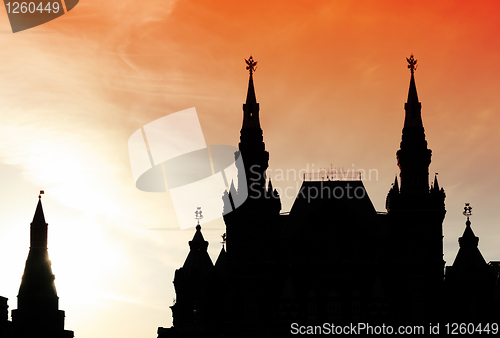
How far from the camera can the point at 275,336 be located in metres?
91.9

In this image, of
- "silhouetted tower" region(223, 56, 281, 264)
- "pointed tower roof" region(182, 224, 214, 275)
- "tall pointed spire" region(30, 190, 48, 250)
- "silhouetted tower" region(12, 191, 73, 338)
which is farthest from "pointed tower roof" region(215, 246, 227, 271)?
"tall pointed spire" region(30, 190, 48, 250)

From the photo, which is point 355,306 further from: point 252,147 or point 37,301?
point 37,301

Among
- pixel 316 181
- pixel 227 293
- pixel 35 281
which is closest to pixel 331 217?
pixel 316 181

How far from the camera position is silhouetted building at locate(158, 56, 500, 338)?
93250mm

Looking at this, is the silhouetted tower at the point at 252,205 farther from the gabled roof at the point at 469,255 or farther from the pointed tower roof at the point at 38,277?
the pointed tower roof at the point at 38,277

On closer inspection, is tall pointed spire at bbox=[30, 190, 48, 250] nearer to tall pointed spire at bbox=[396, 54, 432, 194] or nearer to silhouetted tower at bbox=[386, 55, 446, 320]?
silhouetted tower at bbox=[386, 55, 446, 320]

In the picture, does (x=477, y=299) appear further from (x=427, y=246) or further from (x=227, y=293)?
(x=227, y=293)

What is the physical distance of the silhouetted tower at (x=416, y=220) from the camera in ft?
308

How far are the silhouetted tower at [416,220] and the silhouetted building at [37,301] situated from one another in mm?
46962

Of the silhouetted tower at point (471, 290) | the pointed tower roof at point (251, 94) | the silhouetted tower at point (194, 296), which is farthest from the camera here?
the pointed tower roof at point (251, 94)

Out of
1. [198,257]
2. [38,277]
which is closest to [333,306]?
[198,257]

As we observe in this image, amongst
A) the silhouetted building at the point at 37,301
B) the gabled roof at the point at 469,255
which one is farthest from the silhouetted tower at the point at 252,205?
the silhouetted building at the point at 37,301

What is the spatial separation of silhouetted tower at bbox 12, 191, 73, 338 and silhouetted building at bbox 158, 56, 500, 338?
2990 cm

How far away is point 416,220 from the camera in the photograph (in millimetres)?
96125
